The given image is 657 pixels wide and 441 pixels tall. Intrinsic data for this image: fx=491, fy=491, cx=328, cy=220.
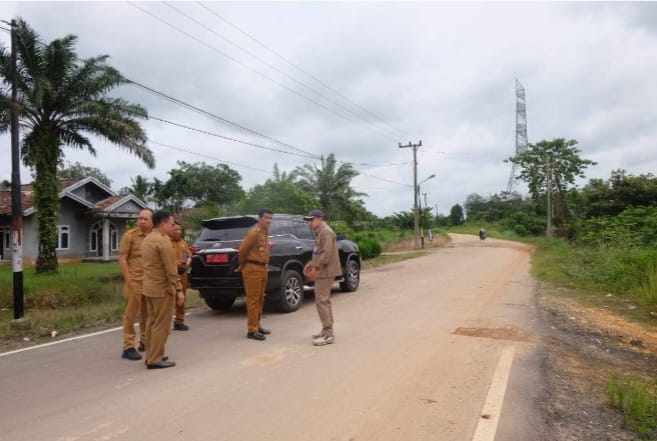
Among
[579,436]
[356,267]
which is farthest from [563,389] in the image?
[356,267]

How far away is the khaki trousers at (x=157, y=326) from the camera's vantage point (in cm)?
537

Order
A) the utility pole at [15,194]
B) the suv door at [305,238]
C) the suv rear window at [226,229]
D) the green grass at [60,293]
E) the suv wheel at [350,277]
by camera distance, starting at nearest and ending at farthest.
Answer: the suv rear window at [226,229] → the utility pole at [15,194] → the suv door at [305,238] → the suv wheel at [350,277] → the green grass at [60,293]

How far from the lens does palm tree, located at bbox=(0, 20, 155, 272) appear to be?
16.9m

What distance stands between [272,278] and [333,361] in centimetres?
315

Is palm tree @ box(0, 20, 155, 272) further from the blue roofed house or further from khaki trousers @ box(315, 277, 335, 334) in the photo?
khaki trousers @ box(315, 277, 335, 334)

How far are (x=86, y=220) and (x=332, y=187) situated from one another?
15.0m

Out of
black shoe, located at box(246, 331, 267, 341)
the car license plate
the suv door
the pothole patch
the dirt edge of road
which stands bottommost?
the dirt edge of road

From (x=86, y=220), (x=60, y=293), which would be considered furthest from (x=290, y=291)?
(x=86, y=220)

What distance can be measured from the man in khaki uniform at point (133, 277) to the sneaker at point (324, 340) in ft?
6.96

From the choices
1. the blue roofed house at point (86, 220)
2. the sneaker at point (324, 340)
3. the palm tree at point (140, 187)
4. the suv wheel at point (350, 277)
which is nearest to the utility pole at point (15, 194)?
the sneaker at point (324, 340)

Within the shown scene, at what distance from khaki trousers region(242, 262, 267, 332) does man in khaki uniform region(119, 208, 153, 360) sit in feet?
4.67

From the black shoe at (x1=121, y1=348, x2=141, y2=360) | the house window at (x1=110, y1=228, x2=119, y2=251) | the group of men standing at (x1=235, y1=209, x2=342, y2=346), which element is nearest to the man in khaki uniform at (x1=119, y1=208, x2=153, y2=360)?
the black shoe at (x1=121, y1=348, x2=141, y2=360)

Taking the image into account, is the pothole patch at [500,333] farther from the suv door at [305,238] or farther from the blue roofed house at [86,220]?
the blue roofed house at [86,220]

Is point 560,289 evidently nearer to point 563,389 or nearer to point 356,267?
point 356,267
